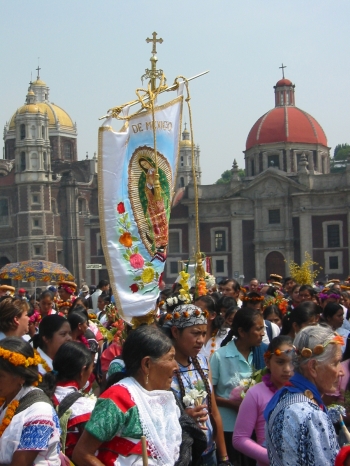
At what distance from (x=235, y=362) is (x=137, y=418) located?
2.20m

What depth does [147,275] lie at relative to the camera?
7.54m

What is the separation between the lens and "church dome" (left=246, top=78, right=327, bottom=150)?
2008 inches

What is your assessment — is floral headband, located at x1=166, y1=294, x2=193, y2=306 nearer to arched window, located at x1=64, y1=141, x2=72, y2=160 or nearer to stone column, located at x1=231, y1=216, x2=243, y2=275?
stone column, located at x1=231, y1=216, x2=243, y2=275

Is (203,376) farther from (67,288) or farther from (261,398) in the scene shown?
(67,288)

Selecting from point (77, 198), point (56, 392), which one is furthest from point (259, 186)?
point (56, 392)

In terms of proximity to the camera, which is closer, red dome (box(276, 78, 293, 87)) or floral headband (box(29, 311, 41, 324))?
floral headband (box(29, 311, 41, 324))

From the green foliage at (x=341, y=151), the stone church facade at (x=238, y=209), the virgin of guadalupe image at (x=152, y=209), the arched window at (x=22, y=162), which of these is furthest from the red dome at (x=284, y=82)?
the virgin of guadalupe image at (x=152, y=209)

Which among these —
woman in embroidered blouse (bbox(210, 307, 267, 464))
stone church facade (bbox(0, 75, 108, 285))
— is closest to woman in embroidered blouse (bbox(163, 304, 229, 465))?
woman in embroidered blouse (bbox(210, 307, 267, 464))

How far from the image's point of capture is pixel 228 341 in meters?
6.31

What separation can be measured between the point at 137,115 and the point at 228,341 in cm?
271

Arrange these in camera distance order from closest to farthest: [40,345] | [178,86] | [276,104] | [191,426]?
1. [191,426]
2. [40,345]
3. [178,86]
4. [276,104]

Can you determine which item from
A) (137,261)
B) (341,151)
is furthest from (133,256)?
(341,151)

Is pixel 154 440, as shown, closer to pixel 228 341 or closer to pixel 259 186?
pixel 228 341

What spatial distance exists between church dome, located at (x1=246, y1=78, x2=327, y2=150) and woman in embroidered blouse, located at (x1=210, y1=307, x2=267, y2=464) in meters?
45.8
